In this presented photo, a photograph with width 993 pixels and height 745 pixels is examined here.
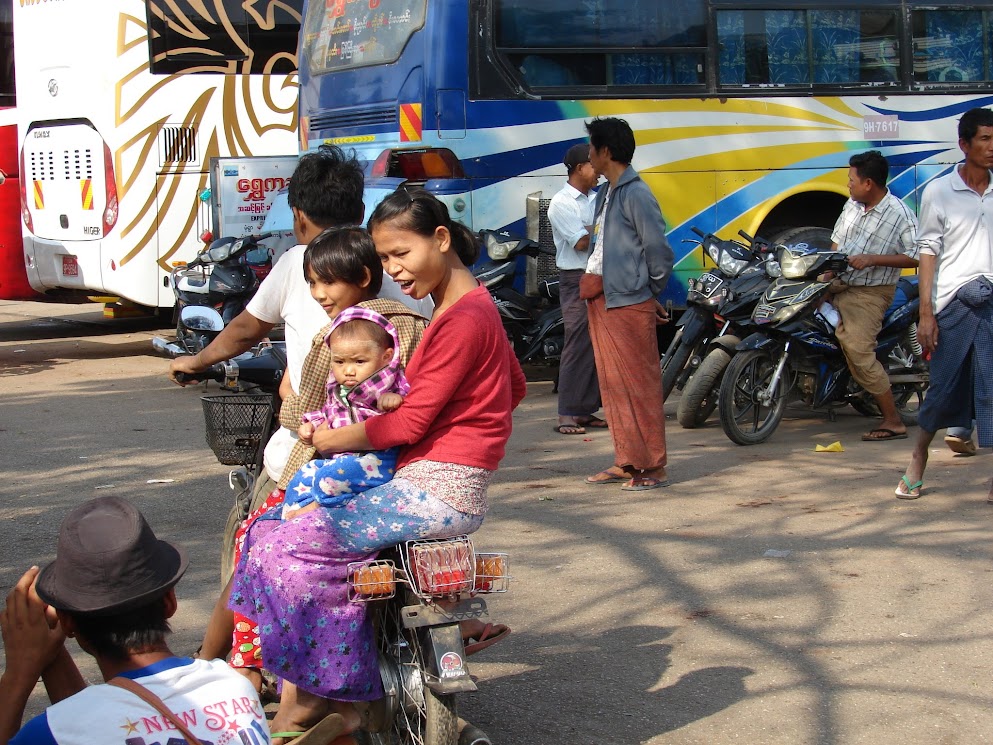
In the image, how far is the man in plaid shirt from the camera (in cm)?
820

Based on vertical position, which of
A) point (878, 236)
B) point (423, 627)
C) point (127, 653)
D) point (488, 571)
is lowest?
point (423, 627)

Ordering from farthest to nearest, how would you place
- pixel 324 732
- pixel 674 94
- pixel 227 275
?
1. pixel 227 275
2. pixel 674 94
3. pixel 324 732

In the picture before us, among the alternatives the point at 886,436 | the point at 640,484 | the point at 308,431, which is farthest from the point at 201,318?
the point at 886,436

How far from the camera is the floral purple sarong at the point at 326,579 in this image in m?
3.44

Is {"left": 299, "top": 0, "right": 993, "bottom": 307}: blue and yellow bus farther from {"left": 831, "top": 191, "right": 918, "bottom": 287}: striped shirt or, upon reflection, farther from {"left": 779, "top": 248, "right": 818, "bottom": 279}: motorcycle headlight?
{"left": 831, "top": 191, "right": 918, "bottom": 287}: striped shirt

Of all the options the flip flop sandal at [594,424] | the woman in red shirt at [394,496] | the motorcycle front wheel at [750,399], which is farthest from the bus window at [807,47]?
the woman in red shirt at [394,496]

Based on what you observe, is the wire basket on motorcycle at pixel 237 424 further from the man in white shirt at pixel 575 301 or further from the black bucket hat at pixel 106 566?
the man in white shirt at pixel 575 301

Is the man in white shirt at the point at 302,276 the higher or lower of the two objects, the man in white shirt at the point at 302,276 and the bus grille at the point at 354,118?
the lower

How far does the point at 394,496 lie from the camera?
11.4ft

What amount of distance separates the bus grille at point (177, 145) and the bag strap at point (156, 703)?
1108 cm

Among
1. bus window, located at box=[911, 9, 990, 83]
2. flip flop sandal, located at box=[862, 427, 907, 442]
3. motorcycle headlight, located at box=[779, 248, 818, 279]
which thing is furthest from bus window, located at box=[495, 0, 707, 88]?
flip flop sandal, located at box=[862, 427, 907, 442]

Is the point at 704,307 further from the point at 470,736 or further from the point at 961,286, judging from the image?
the point at 470,736

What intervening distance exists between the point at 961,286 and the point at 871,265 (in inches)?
68.0

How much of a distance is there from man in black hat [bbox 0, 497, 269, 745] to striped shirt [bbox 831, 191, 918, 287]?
256 inches
